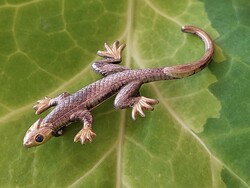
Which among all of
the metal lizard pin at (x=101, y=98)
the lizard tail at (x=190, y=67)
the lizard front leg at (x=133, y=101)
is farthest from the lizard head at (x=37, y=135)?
the lizard tail at (x=190, y=67)

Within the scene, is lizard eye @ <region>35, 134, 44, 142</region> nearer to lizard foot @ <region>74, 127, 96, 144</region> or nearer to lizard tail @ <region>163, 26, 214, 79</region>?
lizard foot @ <region>74, 127, 96, 144</region>

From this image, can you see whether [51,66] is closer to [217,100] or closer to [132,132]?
[132,132]

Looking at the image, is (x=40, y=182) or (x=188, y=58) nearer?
(x=40, y=182)

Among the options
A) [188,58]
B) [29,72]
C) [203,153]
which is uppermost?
[29,72]

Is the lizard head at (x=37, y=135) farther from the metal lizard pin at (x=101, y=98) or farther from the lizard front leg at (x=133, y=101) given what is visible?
the lizard front leg at (x=133, y=101)

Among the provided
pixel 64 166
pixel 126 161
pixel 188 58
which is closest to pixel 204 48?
pixel 188 58

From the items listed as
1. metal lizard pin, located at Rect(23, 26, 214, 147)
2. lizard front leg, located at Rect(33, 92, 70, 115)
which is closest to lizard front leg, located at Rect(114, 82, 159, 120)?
metal lizard pin, located at Rect(23, 26, 214, 147)

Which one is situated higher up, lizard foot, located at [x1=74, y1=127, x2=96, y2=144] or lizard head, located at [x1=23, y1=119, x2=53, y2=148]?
lizard head, located at [x1=23, y1=119, x2=53, y2=148]

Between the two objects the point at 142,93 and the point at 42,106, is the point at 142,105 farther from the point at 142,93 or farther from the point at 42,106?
the point at 42,106
